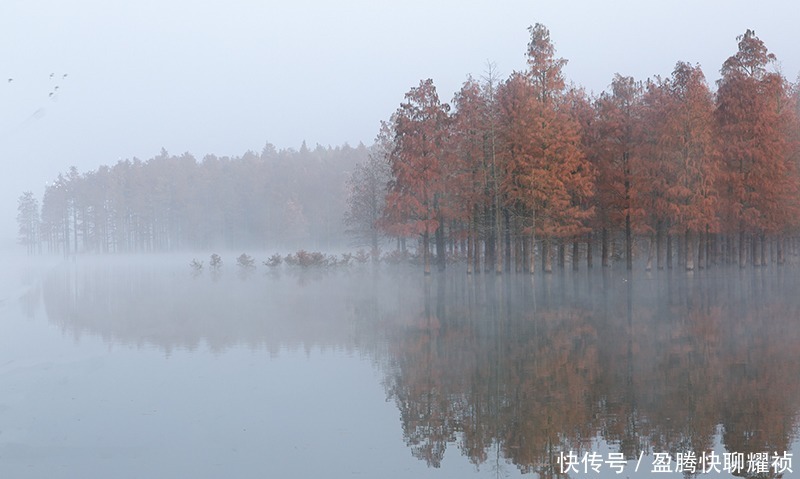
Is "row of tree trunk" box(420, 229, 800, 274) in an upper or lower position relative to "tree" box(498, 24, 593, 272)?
lower

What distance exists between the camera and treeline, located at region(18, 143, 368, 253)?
125875 mm

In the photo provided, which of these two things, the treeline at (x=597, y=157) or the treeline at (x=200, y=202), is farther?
the treeline at (x=200, y=202)

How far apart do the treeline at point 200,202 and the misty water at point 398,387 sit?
9336 cm

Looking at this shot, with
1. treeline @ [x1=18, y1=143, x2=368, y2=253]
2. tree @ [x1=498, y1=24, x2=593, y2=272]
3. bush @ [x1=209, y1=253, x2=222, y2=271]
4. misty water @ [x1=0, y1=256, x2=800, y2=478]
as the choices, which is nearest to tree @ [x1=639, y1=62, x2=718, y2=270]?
tree @ [x1=498, y1=24, x2=593, y2=272]

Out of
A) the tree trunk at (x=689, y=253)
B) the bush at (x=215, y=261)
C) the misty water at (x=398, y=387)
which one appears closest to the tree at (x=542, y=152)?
the tree trunk at (x=689, y=253)

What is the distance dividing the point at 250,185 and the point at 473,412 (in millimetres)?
125694

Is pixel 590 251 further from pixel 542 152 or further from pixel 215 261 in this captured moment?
pixel 215 261

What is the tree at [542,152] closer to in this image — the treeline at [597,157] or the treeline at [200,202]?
the treeline at [597,157]

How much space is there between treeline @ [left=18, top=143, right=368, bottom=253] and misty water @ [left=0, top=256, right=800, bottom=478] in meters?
93.4

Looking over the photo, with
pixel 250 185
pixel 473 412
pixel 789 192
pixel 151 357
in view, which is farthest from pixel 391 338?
pixel 250 185

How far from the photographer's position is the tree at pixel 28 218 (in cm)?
15438

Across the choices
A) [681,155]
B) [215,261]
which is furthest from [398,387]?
[215,261]

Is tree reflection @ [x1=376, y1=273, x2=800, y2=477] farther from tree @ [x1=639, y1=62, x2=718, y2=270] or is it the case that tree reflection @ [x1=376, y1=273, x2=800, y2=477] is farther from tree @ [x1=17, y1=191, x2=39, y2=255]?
tree @ [x1=17, y1=191, x2=39, y2=255]

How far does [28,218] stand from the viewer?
156 m
